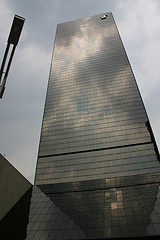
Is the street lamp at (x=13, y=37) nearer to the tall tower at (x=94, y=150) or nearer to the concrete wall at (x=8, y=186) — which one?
the concrete wall at (x=8, y=186)

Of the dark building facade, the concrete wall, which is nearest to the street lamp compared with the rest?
the concrete wall

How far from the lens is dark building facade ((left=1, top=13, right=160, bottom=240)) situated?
24.4 meters

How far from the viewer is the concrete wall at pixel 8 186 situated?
24.2m

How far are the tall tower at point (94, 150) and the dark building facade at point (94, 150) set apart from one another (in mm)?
116

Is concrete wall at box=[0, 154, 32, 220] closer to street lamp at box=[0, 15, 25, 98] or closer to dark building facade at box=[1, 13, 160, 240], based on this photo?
dark building facade at box=[1, 13, 160, 240]

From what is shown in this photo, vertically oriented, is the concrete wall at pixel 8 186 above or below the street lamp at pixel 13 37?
below

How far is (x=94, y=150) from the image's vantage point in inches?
2108

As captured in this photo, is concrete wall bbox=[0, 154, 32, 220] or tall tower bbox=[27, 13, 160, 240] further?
tall tower bbox=[27, 13, 160, 240]

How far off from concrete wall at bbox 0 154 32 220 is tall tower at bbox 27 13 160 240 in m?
3.78

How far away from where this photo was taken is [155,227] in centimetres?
2150

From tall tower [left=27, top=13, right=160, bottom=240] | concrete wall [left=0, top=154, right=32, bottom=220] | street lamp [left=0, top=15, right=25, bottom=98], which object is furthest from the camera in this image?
tall tower [left=27, top=13, right=160, bottom=240]

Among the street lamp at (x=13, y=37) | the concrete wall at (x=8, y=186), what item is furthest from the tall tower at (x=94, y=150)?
the street lamp at (x=13, y=37)

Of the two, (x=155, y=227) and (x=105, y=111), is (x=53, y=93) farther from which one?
(x=155, y=227)

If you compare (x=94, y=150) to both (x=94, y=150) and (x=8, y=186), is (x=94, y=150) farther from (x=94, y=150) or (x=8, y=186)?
(x=8, y=186)
